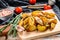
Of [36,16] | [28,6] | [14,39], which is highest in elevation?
[28,6]

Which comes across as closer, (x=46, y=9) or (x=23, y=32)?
(x=23, y=32)

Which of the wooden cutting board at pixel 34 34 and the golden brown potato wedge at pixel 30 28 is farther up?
the golden brown potato wedge at pixel 30 28

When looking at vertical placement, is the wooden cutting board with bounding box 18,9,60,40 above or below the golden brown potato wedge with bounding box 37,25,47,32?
below

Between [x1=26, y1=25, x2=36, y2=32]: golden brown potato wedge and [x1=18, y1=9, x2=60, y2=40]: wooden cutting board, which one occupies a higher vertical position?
[x1=26, y1=25, x2=36, y2=32]: golden brown potato wedge

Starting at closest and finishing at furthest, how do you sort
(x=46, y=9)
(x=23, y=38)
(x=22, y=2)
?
(x=23, y=38) → (x=46, y=9) → (x=22, y=2)

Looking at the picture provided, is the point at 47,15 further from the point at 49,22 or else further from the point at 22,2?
the point at 22,2

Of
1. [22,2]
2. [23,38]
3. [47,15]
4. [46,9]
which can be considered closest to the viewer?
[23,38]

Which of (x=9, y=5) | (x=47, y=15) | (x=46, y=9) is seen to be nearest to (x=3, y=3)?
(x=9, y=5)

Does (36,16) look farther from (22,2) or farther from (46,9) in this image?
(22,2)

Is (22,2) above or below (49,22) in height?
above

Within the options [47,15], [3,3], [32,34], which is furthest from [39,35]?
[3,3]
